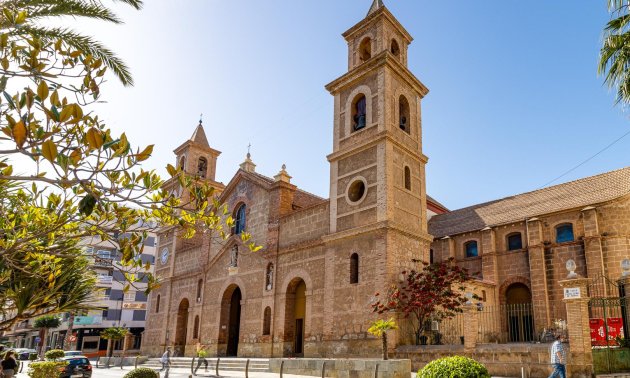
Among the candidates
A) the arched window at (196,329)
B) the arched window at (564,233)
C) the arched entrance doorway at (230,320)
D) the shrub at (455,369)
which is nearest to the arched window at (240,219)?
the arched entrance doorway at (230,320)

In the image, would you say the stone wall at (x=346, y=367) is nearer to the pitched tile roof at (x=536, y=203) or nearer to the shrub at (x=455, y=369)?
the shrub at (x=455, y=369)

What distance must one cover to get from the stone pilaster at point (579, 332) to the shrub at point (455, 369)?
5.51 metres

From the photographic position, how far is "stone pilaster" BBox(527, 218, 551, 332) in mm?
25562

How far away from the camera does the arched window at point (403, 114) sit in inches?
892

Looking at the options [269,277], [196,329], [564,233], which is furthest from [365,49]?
[196,329]

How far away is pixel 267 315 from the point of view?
24.0 m

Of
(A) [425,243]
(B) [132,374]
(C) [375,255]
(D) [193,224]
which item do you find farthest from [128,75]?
(A) [425,243]

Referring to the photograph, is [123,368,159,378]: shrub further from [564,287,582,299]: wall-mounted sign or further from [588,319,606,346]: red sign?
[588,319,606,346]: red sign

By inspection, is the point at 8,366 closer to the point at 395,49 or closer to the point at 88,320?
the point at 395,49

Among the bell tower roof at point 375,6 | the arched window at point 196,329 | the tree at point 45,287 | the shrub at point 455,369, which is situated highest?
the bell tower roof at point 375,6

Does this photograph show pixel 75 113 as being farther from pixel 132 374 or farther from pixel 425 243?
pixel 425 243

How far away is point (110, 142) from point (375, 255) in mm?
15553

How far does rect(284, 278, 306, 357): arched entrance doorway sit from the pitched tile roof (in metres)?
12.3

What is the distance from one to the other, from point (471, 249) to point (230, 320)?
15360mm
